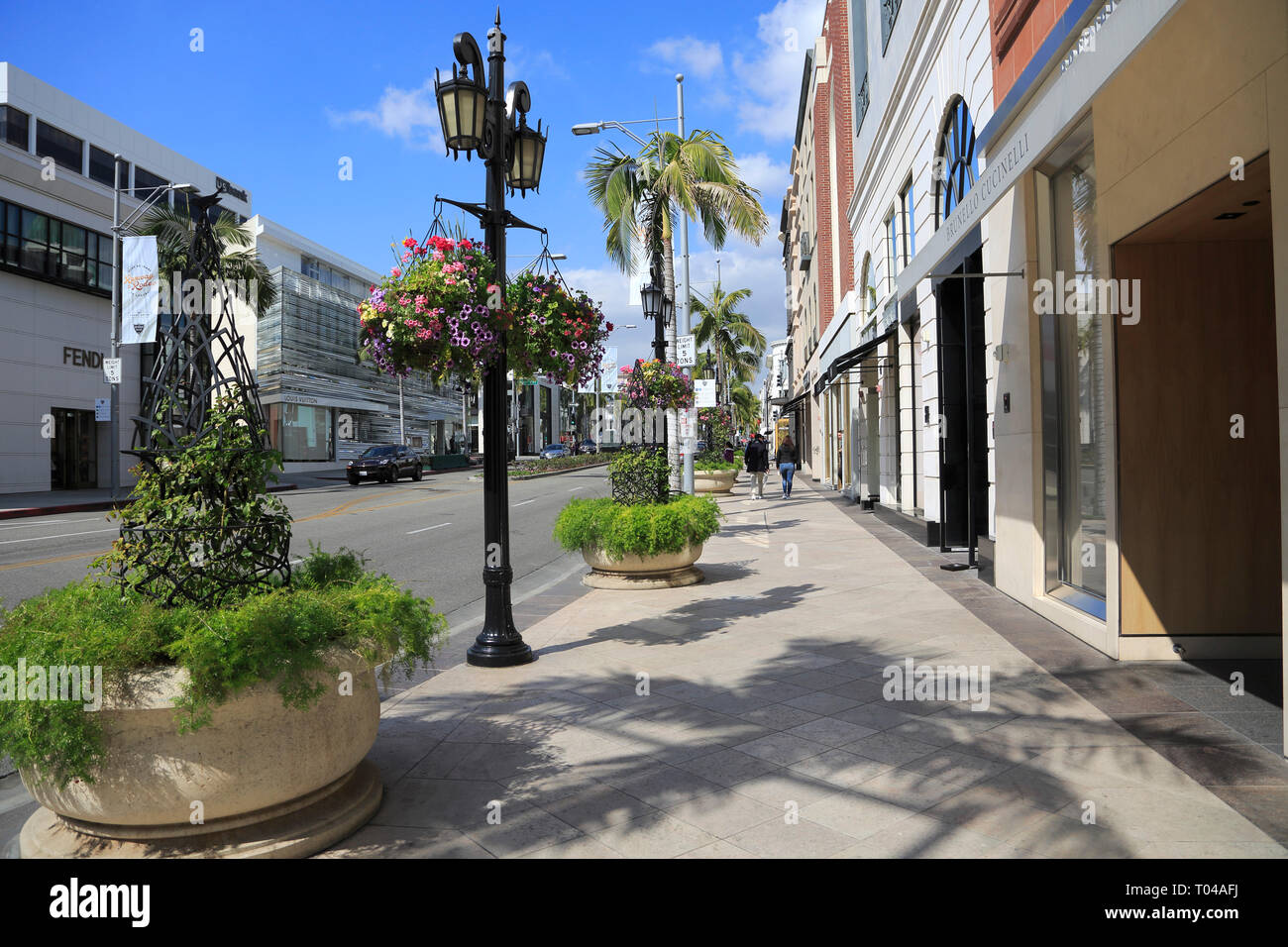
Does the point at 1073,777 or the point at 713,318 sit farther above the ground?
the point at 713,318

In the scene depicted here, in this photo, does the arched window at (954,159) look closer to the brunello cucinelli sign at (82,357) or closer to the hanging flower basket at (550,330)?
the hanging flower basket at (550,330)

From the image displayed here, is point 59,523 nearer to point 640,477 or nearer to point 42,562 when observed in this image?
point 42,562

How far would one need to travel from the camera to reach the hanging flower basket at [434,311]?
5.49 m

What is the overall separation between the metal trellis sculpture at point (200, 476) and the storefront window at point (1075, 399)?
610cm

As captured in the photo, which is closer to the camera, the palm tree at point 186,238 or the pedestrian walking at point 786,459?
the pedestrian walking at point 786,459

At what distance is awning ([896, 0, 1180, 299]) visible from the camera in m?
4.07

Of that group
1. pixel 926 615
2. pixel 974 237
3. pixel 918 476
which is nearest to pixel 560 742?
pixel 926 615

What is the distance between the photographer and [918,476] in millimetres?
16281

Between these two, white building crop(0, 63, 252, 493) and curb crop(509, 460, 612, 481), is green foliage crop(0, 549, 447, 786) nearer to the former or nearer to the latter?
white building crop(0, 63, 252, 493)

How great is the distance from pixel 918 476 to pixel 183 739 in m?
15.0

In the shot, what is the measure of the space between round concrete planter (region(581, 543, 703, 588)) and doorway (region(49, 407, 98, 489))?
28.2 metres

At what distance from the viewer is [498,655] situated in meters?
6.50

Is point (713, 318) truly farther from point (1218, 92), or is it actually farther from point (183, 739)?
point (183, 739)

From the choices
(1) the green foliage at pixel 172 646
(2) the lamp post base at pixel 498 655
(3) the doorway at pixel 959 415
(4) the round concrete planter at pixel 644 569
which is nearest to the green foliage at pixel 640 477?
(4) the round concrete planter at pixel 644 569
